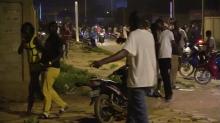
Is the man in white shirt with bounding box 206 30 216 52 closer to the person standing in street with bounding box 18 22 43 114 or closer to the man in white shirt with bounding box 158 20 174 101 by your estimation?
the man in white shirt with bounding box 158 20 174 101

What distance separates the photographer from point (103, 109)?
9555 millimetres

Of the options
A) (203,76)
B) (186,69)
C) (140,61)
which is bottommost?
(203,76)

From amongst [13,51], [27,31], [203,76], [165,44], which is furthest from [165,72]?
[203,76]

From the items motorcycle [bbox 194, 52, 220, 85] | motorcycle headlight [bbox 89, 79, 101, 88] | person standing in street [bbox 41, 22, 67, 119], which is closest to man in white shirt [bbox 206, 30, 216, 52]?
motorcycle [bbox 194, 52, 220, 85]

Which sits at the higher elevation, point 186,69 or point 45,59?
point 45,59

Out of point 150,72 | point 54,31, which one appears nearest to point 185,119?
point 54,31

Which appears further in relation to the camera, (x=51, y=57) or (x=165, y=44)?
(x=165, y=44)

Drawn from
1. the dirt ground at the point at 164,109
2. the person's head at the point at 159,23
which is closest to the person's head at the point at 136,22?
the dirt ground at the point at 164,109

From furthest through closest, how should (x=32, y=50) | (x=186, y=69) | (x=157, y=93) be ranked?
(x=186, y=69) → (x=157, y=93) → (x=32, y=50)

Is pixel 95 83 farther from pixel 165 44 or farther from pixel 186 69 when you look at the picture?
pixel 186 69

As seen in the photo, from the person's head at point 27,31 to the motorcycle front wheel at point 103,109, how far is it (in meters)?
1.91

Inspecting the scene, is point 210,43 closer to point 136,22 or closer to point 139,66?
point 136,22

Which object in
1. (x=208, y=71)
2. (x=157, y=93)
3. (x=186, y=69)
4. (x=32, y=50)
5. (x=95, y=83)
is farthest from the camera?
(x=186, y=69)

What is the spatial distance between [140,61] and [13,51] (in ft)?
18.4
